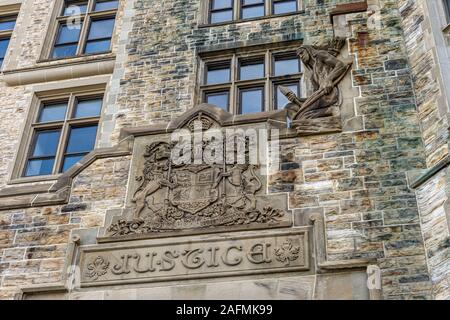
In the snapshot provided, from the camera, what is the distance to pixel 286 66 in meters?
13.1

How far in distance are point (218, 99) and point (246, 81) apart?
2.07 ft

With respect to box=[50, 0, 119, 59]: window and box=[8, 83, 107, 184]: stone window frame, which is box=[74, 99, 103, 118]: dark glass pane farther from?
box=[50, 0, 119, 59]: window

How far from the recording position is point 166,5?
47.2ft

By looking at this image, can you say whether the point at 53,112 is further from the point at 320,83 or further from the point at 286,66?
the point at 320,83

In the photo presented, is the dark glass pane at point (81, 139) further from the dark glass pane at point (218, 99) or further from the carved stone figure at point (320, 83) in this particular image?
the carved stone figure at point (320, 83)

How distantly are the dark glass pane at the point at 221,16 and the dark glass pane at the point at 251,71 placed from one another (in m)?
1.38

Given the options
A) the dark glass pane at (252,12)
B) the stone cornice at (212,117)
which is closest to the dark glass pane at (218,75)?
the dark glass pane at (252,12)

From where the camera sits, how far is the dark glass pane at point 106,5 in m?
15.3

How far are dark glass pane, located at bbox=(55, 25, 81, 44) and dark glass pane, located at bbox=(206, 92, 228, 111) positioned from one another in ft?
12.3

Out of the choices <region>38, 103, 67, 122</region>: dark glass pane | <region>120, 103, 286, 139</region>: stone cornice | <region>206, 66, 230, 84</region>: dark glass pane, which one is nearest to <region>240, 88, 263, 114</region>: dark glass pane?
<region>206, 66, 230, 84</region>: dark glass pane

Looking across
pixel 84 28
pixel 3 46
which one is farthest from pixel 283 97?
pixel 3 46
